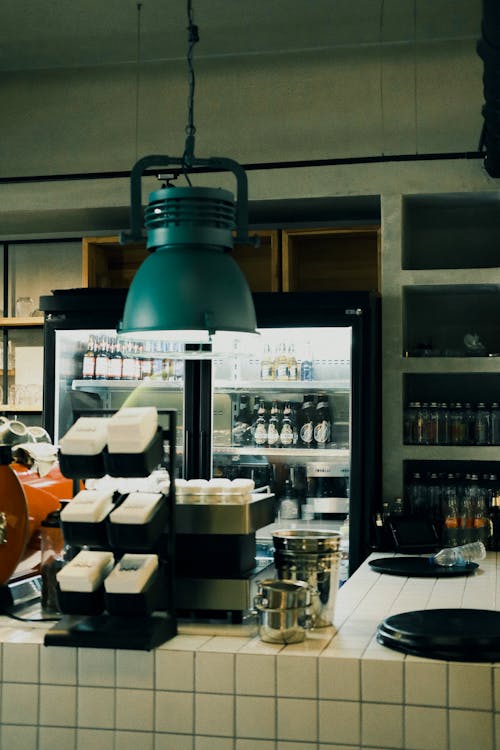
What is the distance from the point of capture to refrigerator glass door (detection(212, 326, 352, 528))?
A: 5.03 metres

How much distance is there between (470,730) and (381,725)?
7.5 inches

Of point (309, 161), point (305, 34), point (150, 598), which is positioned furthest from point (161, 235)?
point (305, 34)

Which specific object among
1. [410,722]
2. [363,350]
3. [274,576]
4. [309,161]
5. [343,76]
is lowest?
→ [410,722]

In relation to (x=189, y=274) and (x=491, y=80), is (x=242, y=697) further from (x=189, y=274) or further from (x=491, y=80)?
(x=491, y=80)

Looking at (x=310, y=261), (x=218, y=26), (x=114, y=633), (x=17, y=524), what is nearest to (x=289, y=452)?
(x=310, y=261)

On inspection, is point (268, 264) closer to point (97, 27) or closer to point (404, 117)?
point (404, 117)

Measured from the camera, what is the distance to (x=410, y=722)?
6.78ft

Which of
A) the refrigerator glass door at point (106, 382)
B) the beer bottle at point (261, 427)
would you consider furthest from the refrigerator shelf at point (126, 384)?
the beer bottle at point (261, 427)

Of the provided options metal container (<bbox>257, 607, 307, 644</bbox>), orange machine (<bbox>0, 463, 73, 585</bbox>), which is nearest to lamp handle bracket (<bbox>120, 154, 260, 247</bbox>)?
orange machine (<bbox>0, 463, 73, 585</bbox>)

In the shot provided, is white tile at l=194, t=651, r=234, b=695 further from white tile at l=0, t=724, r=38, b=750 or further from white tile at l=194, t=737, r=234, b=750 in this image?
white tile at l=0, t=724, r=38, b=750

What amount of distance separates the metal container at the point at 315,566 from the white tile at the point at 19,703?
70 centimetres

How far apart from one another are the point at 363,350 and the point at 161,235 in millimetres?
2422

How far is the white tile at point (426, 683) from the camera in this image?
206 centimetres

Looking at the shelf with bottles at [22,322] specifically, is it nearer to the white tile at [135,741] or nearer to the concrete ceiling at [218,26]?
the concrete ceiling at [218,26]
